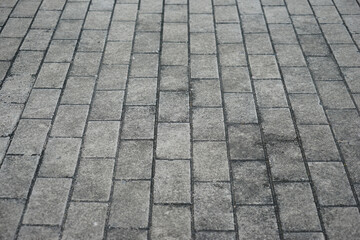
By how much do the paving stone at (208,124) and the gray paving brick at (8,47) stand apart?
2696 millimetres

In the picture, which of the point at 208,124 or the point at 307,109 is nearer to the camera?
the point at 208,124

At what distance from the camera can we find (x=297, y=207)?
12.3 ft

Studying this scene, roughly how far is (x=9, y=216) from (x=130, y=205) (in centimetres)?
106

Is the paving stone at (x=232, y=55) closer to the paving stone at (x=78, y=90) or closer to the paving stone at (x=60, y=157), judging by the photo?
the paving stone at (x=78, y=90)

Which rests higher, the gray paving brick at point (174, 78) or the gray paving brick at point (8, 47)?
the gray paving brick at point (8, 47)

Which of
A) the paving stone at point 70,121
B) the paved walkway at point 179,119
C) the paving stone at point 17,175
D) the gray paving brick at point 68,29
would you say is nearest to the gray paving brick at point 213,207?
the paved walkway at point 179,119

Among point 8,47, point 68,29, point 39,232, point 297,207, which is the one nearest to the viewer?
point 39,232

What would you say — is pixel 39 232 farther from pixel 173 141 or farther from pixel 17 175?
pixel 173 141

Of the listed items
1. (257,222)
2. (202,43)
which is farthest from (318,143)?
(202,43)

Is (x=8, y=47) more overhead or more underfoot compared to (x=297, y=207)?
more overhead

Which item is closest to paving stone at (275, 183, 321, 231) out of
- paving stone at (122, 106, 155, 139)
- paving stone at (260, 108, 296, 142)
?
paving stone at (260, 108, 296, 142)

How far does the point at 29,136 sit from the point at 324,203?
3040mm

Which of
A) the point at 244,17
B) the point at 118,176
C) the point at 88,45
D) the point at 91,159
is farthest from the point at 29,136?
the point at 244,17

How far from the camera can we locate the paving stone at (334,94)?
483 centimetres
